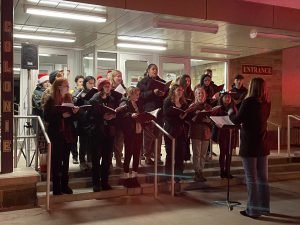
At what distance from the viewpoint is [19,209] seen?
5711 mm

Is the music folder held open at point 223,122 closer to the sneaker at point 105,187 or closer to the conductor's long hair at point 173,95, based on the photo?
the conductor's long hair at point 173,95

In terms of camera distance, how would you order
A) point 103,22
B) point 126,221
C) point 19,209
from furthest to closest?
point 103,22 < point 19,209 < point 126,221

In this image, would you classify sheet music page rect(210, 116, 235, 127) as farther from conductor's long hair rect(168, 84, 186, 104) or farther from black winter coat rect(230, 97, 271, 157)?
conductor's long hair rect(168, 84, 186, 104)

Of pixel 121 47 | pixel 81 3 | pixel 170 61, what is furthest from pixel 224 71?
pixel 81 3

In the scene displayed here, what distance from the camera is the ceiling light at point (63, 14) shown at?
22.5ft

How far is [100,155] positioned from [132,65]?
5363 millimetres

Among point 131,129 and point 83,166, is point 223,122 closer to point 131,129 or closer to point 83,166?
point 131,129

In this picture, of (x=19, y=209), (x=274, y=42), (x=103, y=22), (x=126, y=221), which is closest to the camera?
(x=126, y=221)

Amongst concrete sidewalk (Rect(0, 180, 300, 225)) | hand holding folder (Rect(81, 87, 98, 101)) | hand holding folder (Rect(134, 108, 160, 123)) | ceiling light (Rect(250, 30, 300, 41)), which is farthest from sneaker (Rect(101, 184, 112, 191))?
ceiling light (Rect(250, 30, 300, 41))

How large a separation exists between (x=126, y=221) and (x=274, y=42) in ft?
21.2

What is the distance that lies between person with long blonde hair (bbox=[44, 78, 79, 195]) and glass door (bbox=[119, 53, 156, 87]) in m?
4.86

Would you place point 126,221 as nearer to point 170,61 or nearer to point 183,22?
point 183,22

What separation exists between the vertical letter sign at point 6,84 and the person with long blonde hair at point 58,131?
55 cm

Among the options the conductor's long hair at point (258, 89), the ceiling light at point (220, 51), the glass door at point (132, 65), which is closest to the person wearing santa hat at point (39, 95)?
the conductor's long hair at point (258, 89)
